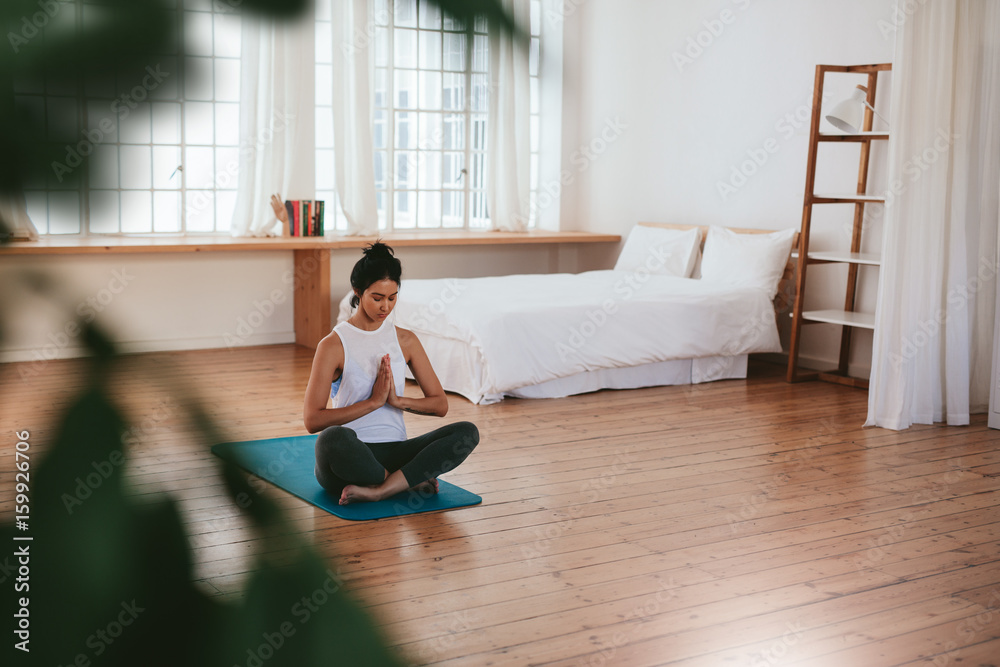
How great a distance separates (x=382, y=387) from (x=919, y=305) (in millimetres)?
2599

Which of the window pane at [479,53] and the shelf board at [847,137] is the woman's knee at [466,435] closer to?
the window pane at [479,53]

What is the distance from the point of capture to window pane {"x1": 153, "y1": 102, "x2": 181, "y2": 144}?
1.08 ft

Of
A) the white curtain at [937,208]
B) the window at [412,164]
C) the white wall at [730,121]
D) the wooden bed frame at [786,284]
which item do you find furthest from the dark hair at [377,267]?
the wooden bed frame at [786,284]

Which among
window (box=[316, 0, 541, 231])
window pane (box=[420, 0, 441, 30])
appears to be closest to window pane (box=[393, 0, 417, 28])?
window pane (box=[420, 0, 441, 30])

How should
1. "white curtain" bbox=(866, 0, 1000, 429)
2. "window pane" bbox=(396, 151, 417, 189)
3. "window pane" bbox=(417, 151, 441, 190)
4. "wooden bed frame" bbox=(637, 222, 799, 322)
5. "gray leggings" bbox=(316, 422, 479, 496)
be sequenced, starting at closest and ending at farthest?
"gray leggings" bbox=(316, 422, 479, 496) → "white curtain" bbox=(866, 0, 1000, 429) → "wooden bed frame" bbox=(637, 222, 799, 322) → "window pane" bbox=(396, 151, 417, 189) → "window pane" bbox=(417, 151, 441, 190)

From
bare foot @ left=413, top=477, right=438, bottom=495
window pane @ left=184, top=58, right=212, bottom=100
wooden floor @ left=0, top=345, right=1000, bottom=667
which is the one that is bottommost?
wooden floor @ left=0, top=345, right=1000, bottom=667

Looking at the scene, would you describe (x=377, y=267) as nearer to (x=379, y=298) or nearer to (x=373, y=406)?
(x=379, y=298)

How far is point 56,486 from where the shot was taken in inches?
13.2

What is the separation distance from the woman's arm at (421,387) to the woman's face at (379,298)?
0.14 m

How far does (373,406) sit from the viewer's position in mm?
2900

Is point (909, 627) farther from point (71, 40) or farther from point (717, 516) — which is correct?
point (71, 40)

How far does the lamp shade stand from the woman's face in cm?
286

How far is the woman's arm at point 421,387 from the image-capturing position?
2.96 m

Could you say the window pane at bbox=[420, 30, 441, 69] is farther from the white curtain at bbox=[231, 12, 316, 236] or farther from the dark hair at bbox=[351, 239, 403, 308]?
the white curtain at bbox=[231, 12, 316, 236]
